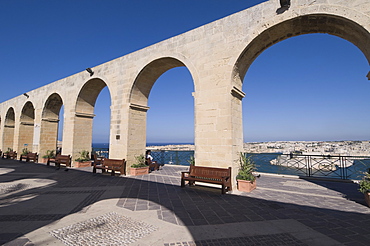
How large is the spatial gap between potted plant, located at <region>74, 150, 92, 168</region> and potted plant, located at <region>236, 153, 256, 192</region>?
895 centimetres

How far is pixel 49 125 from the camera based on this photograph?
13.5m

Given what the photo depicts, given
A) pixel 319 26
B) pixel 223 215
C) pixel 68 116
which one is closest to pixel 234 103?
pixel 319 26

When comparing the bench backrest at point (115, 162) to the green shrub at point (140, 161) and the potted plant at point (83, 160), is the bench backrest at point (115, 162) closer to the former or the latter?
the green shrub at point (140, 161)

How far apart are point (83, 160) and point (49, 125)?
5253 millimetres

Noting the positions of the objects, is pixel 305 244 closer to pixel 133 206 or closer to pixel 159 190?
pixel 133 206

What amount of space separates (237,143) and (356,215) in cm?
317

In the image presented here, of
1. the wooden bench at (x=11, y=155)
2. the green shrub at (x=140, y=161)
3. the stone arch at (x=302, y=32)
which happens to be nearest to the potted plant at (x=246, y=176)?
the stone arch at (x=302, y=32)

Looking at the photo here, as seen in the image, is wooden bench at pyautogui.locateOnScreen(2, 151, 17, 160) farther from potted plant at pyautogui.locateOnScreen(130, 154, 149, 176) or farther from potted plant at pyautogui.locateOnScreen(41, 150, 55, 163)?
potted plant at pyautogui.locateOnScreen(130, 154, 149, 176)

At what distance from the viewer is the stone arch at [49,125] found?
42.9 ft

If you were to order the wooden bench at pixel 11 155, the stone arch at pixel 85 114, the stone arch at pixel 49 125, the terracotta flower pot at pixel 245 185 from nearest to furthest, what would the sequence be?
the terracotta flower pot at pixel 245 185 < the stone arch at pixel 85 114 < the stone arch at pixel 49 125 < the wooden bench at pixel 11 155

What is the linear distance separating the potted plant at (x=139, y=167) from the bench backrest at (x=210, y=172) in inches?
127

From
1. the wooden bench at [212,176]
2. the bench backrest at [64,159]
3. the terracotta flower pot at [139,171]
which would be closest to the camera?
the wooden bench at [212,176]

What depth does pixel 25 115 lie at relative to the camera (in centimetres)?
1614

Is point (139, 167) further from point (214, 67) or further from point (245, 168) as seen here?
point (214, 67)
